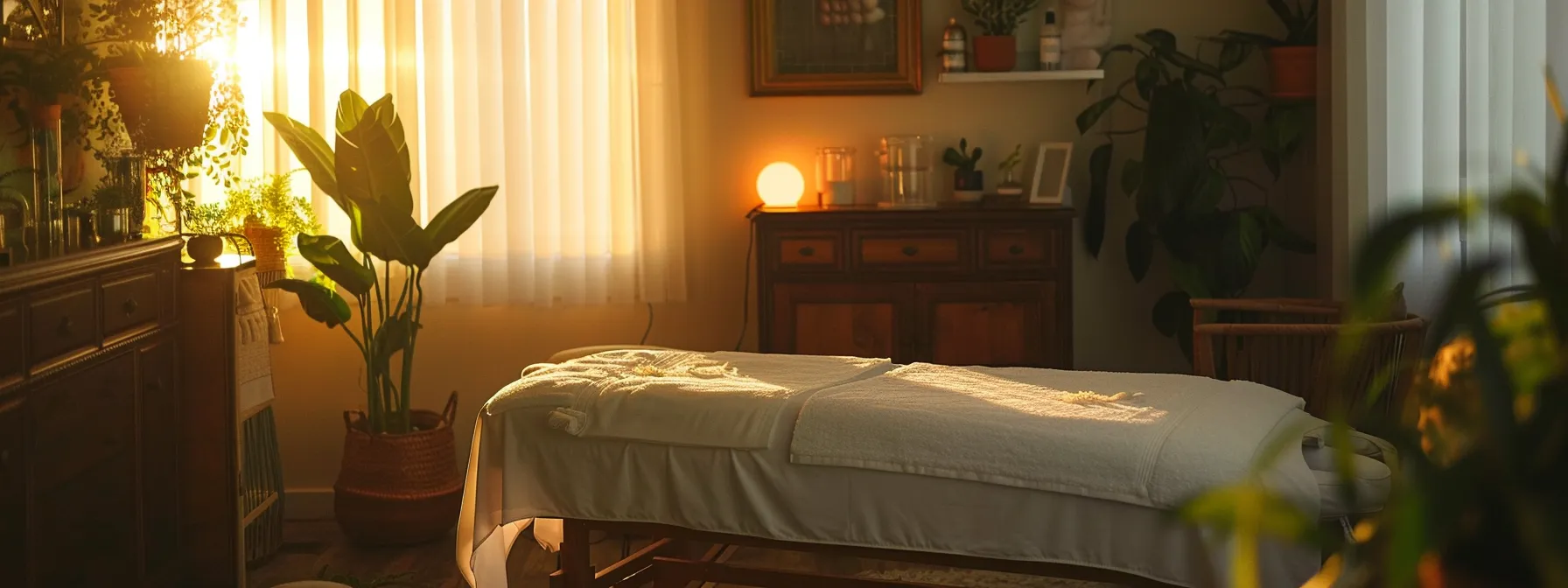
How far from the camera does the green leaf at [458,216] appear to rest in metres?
4.18

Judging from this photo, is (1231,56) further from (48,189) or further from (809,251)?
(48,189)

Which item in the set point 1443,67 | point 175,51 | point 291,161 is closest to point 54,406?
point 175,51

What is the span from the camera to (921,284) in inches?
167

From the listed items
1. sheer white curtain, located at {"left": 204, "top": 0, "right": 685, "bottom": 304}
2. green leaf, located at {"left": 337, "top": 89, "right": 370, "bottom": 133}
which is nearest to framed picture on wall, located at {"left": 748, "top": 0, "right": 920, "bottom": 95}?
sheer white curtain, located at {"left": 204, "top": 0, "right": 685, "bottom": 304}

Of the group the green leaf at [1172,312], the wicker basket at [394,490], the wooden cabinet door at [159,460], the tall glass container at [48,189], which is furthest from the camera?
the green leaf at [1172,312]

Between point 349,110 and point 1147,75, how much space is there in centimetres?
242

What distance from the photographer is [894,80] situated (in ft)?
A: 15.1

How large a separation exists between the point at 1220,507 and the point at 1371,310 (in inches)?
4.8

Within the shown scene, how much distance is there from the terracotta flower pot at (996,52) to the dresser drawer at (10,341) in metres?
2.87

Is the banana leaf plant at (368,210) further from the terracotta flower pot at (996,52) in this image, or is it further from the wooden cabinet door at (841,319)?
the terracotta flower pot at (996,52)

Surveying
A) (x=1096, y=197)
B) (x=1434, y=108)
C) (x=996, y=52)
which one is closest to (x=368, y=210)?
(x=996, y=52)

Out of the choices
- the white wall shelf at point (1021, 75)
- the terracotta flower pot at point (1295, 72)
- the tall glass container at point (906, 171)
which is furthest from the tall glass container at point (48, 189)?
the terracotta flower pot at point (1295, 72)

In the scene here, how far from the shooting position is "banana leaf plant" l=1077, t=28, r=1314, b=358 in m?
4.20

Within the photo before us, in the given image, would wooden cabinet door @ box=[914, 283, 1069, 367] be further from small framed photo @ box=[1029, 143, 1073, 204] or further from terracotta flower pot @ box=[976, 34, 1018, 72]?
terracotta flower pot @ box=[976, 34, 1018, 72]
